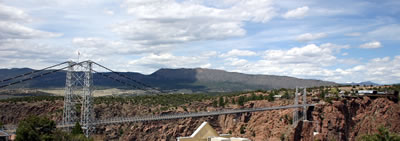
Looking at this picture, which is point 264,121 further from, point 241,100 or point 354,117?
point 354,117

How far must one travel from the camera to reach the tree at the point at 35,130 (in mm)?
37375

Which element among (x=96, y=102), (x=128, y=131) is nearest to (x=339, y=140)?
(x=128, y=131)

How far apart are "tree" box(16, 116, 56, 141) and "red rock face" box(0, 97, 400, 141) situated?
117 feet

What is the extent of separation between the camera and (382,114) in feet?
271

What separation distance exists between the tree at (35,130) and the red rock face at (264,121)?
35.5 m

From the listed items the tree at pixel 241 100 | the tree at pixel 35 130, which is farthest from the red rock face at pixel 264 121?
the tree at pixel 35 130

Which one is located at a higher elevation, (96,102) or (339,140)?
(96,102)

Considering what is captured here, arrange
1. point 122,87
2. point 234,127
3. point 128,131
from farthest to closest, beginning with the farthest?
1. point 122,87
2. point 234,127
3. point 128,131

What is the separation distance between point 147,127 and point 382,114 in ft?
149

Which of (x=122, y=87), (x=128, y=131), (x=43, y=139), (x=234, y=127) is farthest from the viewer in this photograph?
(x=122, y=87)

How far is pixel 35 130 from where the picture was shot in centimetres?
3841

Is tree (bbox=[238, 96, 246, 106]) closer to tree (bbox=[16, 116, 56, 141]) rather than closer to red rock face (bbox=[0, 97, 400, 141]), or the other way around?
red rock face (bbox=[0, 97, 400, 141])

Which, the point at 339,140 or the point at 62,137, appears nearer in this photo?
the point at 62,137

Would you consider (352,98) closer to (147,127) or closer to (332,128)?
(332,128)
